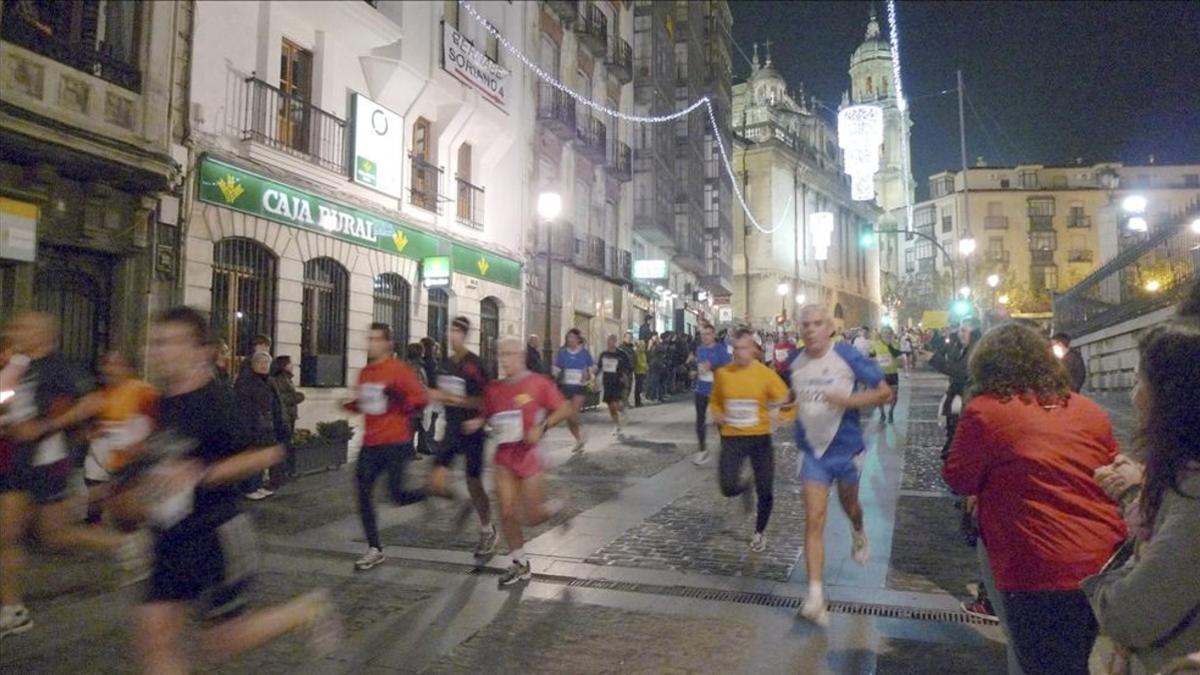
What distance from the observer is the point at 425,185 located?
18375 millimetres

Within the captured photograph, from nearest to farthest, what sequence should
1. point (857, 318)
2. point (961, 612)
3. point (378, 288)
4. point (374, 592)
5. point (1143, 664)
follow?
point (1143, 664), point (961, 612), point (374, 592), point (378, 288), point (857, 318)

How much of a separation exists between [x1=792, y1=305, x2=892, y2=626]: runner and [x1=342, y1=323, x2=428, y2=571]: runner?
2993 millimetres

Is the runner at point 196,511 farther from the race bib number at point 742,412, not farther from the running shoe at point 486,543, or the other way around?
the race bib number at point 742,412

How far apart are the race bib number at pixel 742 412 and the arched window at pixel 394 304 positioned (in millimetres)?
11533

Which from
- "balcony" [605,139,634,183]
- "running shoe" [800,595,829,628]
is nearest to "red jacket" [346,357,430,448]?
"running shoe" [800,595,829,628]

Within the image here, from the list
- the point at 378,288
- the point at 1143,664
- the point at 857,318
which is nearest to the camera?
the point at 1143,664

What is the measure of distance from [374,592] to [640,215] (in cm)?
2780

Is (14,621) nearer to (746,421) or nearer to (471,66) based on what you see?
(746,421)

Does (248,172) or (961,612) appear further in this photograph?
(248,172)

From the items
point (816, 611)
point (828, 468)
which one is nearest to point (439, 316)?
point (828, 468)

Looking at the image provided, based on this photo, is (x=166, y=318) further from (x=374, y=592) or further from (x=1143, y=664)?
(x=1143, y=664)

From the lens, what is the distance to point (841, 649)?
15.1 ft

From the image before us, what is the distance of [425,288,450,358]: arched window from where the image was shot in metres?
18.7

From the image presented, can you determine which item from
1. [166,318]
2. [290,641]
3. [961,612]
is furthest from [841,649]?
[166,318]
